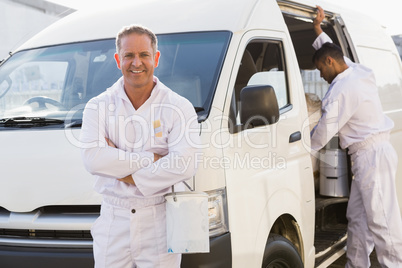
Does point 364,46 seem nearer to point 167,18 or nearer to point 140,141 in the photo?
point 167,18

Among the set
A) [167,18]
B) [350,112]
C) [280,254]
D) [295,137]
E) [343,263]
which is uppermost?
[167,18]

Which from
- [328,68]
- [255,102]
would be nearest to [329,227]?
[328,68]

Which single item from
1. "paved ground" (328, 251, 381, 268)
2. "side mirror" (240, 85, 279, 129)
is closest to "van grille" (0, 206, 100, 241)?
"side mirror" (240, 85, 279, 129)

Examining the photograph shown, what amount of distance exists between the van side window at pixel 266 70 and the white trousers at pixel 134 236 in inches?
47.9

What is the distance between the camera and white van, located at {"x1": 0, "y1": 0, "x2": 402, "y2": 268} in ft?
9.06

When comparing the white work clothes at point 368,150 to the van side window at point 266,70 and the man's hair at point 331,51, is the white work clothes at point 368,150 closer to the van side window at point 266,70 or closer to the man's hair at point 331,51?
the man's hair at point 331,51

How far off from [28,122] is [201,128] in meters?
1.18

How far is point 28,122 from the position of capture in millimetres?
3252

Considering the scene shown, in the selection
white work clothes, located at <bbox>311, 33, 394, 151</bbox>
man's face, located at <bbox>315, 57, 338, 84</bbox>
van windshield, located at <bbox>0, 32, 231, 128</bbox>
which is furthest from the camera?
man's face, located at <bbox>315, 57, 338, 84</bbox>

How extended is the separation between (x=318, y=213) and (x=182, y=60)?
2.42m

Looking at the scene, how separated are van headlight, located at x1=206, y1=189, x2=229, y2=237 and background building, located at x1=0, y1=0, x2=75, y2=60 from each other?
40.8ft

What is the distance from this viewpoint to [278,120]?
339 centimetres

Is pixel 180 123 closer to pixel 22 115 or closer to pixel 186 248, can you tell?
pixel 186 248

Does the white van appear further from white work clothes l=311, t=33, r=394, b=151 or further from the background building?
the background building
